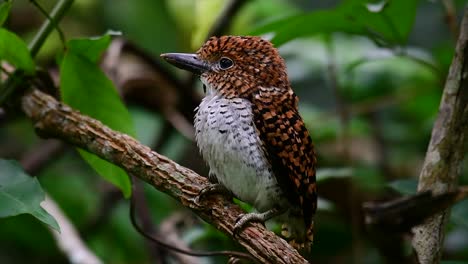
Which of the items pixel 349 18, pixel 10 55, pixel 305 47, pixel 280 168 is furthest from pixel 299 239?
pixel 305 47

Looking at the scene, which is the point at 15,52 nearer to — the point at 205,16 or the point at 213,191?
the point at 213,191

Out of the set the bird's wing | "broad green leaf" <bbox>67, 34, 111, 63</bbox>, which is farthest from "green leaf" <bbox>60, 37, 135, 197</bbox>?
the bird's wing

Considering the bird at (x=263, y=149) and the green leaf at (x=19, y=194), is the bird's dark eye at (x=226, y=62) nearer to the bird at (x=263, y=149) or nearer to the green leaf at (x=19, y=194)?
the bird at (x=263, y=149)

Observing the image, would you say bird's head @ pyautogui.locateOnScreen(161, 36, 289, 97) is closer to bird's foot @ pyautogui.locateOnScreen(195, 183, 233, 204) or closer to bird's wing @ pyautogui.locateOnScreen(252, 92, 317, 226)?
bird's wing @ pyautogui.locateOnScreen(252, 92, 317, 226)

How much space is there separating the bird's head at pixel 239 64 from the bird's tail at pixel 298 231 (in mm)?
386

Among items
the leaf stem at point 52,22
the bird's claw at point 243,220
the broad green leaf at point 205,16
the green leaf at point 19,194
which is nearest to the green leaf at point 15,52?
the leaf stem at point 52,22

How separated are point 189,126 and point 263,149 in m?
1.33

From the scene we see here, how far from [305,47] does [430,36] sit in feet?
3.61

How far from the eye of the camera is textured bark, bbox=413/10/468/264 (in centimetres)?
205

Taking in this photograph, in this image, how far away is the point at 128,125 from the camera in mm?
2465

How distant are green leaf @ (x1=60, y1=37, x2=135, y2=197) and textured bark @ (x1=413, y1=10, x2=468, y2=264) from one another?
0.87 m

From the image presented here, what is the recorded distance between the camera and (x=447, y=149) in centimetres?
206

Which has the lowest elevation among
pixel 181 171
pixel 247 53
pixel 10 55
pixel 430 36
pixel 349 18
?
pixel 181 171

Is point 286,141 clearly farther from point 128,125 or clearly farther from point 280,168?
point 128,125
